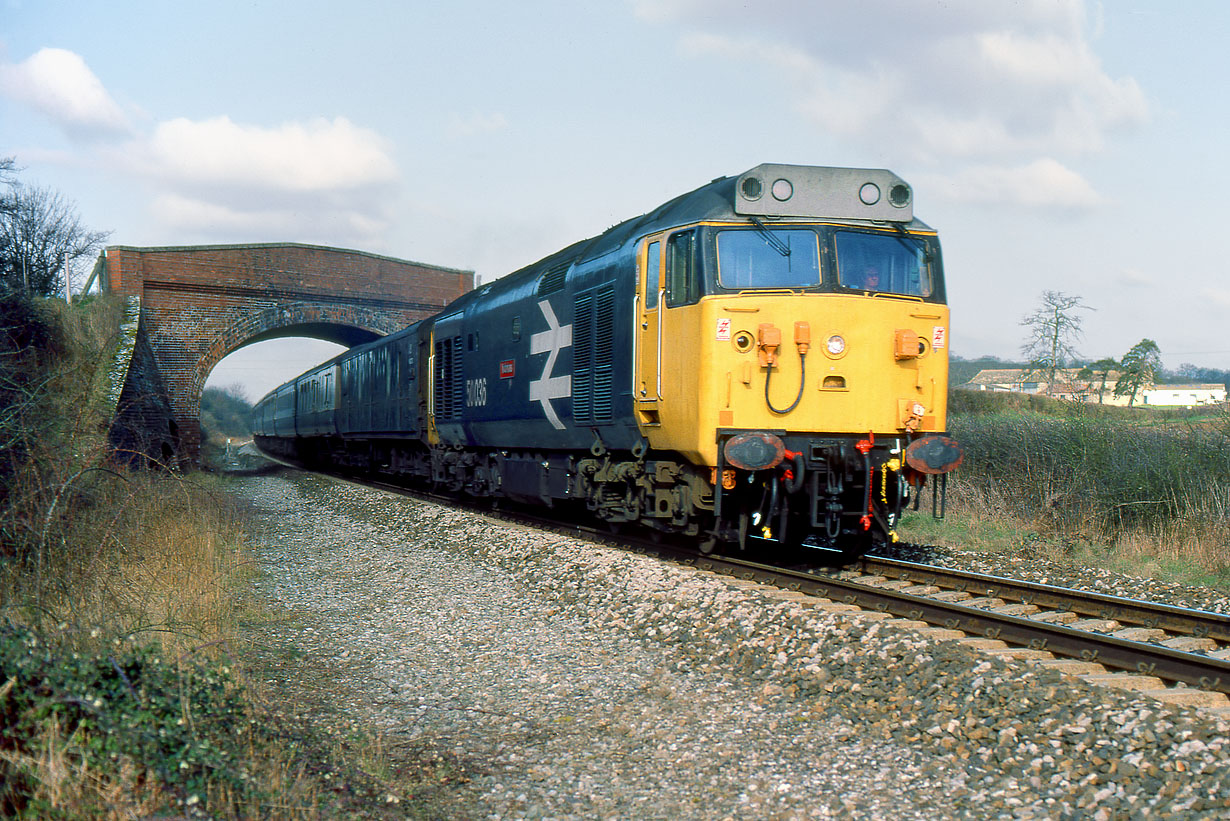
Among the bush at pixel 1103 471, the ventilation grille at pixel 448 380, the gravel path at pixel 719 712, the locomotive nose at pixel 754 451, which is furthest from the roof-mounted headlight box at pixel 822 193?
the ventilation grille at pixel 448 380

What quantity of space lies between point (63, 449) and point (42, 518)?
0.98 metres

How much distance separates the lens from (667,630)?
654 centimetres

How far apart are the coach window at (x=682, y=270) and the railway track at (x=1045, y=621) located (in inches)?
98.0

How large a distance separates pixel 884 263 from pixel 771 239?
3.49 ft

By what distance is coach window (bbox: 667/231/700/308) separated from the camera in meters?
7.73

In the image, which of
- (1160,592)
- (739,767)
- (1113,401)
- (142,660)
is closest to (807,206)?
(1160,592)

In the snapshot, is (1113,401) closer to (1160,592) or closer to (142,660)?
(1160,592)

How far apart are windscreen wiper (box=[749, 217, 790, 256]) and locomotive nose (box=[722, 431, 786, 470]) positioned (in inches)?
65.4

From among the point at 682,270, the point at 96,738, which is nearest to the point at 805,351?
the point at 682,270

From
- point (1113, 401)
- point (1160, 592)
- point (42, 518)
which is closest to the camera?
point (42, 518)

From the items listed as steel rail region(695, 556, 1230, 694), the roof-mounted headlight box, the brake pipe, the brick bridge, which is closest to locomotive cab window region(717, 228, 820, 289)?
the roof-mounted headlight box

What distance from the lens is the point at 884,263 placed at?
26.1ft

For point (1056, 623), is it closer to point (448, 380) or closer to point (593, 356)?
point (593, 356)

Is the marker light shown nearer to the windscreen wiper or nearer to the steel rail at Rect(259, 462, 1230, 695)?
the windscreen wiper
